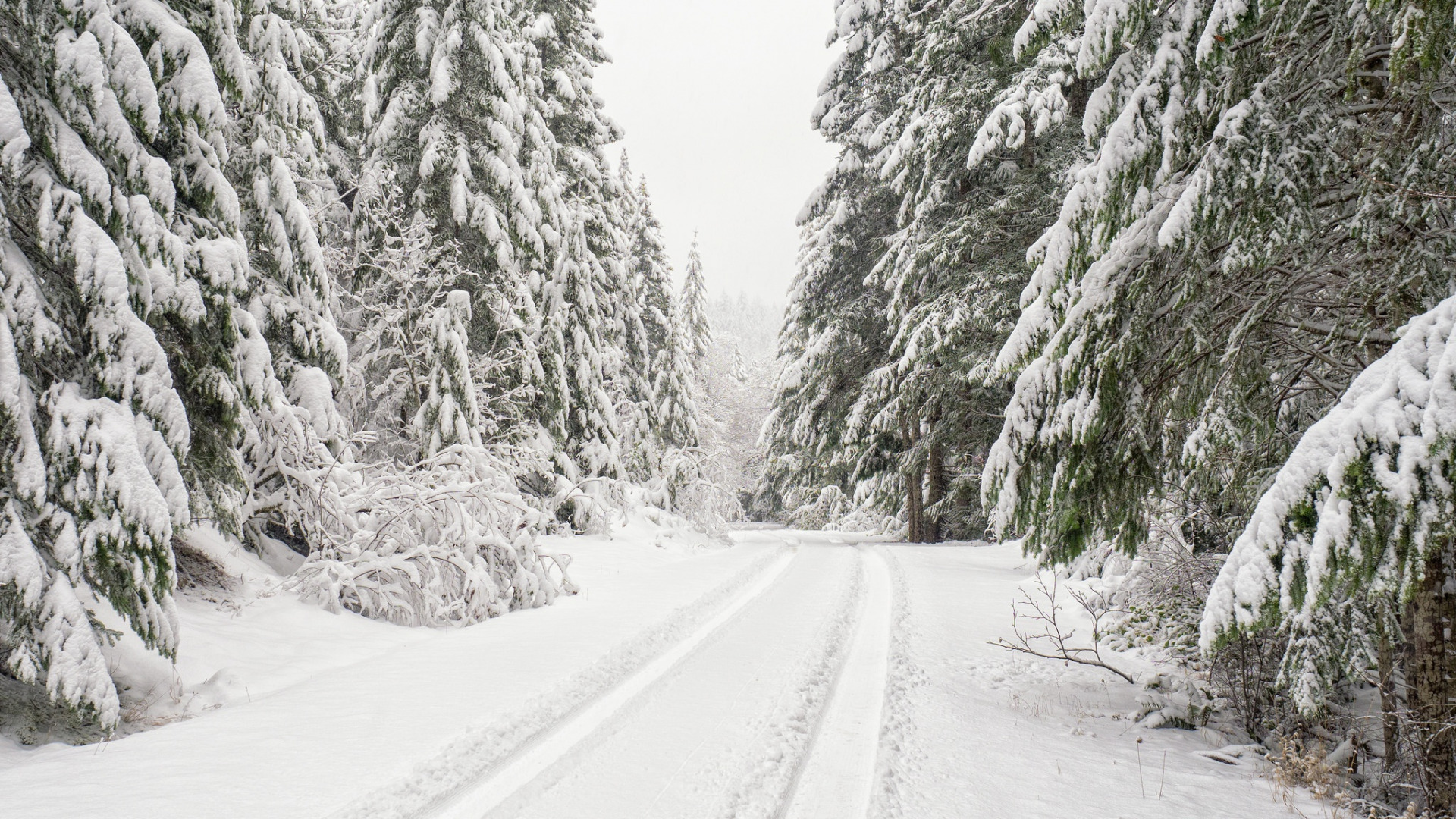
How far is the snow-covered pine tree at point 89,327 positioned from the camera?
4.17 m

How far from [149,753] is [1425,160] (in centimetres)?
754

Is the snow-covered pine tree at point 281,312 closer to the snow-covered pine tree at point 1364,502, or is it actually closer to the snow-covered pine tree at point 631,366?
the snow-covered pine tree at point 1364,502

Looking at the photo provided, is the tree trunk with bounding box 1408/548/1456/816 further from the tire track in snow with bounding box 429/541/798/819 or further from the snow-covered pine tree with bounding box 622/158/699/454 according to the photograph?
the snow-covered pine tree with bounding box 622/158/699/454

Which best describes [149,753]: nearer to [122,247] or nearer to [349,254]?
[122,247]

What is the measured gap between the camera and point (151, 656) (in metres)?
5.30

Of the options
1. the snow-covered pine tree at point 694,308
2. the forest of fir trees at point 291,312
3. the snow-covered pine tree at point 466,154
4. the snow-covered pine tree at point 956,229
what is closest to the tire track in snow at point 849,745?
the forest of fir trees at point 291,312

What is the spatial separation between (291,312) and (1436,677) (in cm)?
1032

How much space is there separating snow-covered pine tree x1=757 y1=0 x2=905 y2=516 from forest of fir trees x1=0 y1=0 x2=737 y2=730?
4.47 m

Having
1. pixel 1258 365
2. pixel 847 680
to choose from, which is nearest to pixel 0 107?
pixel 847 680

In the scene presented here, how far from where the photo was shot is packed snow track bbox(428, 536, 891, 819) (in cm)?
364

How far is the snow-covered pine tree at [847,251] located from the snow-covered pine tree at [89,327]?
15.1m

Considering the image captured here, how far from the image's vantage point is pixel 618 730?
461 centimetres

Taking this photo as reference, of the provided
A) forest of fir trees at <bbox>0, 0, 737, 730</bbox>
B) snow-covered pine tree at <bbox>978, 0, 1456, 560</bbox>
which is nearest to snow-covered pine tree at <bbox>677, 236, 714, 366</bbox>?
forest of fir trees at <bbox>0, 0, 737, 730</bbox>

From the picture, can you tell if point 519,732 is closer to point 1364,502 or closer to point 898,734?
point 898,734
